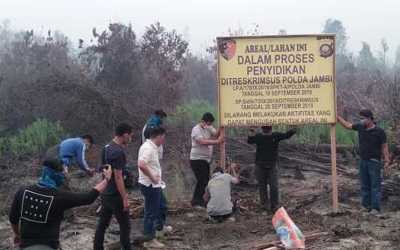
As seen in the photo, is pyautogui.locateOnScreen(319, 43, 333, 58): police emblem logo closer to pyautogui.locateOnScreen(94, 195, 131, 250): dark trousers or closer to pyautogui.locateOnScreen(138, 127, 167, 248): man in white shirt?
pyautogui.locateOnScreen(138, 127, 167, 248): man in white shirt

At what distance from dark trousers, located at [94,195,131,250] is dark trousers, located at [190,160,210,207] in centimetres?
328

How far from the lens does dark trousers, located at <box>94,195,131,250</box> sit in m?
7.39

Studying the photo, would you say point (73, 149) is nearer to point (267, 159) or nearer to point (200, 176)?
point (200, 176)

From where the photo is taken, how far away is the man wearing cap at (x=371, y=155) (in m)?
10.1

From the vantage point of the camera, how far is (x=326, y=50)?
33.3ft

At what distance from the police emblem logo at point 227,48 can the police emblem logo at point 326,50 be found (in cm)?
152

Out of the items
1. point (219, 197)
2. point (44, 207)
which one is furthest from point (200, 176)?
point (44, 207)

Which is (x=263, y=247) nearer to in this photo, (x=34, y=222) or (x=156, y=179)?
(x=156, y=179)

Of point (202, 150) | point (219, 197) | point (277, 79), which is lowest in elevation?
point (219, 197)

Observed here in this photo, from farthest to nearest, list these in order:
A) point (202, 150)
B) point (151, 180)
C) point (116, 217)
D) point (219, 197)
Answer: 1. point (202, 150)
2. point (219, 197)
3. point (151, 180)
4. point (116, 217)

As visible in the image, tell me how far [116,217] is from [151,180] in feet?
2.85

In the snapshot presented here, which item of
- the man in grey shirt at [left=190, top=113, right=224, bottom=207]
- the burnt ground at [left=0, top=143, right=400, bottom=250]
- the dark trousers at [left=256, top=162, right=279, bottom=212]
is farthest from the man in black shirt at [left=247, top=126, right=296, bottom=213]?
the man in grey shirt at [left=190, top=113, right=224, bottom=207]

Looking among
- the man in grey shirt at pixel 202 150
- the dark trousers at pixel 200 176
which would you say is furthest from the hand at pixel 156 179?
the dark trousers at pixel 200 176

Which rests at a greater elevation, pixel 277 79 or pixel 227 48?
pixel 227 48
